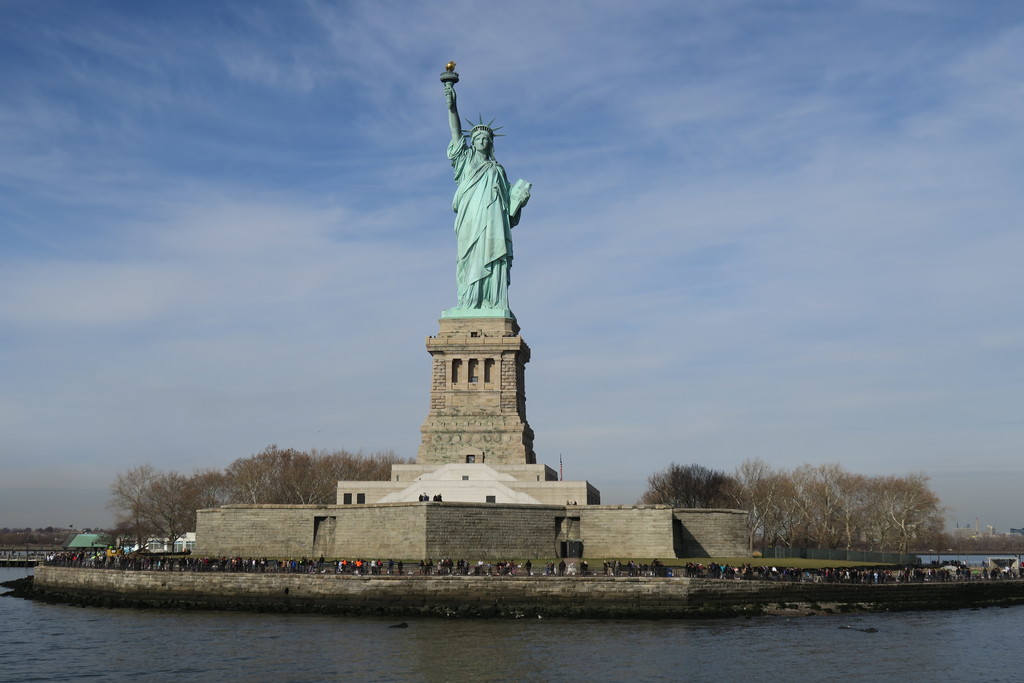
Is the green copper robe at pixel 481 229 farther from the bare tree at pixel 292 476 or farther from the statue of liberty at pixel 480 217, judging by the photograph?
the bare tree at pixel 292 476

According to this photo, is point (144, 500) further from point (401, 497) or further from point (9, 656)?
point (9, 656)

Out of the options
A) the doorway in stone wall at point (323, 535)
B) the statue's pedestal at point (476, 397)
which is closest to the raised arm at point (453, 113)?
the statue's pedestal at point (476, 397)

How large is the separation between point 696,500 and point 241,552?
41.1m

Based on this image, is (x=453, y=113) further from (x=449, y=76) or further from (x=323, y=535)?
(x=323, y=535)

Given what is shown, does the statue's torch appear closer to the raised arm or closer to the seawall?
the raised arm

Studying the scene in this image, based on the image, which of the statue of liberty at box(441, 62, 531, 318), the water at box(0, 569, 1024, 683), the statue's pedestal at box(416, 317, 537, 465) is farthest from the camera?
the statue of liberty at box(441, 62, 531, 318)

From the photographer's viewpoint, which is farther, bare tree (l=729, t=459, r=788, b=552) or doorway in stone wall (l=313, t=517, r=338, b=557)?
bare tree (l=729, t=459, r=788, b=552)

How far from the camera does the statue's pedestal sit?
6047cm

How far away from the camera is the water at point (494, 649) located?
2988 centimetres

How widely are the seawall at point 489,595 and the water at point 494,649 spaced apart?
49.9 inches

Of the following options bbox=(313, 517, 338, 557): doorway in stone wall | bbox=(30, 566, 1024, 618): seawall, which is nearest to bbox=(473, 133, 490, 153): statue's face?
bbox=(313, 517, 338, 557): doorway in stone wall

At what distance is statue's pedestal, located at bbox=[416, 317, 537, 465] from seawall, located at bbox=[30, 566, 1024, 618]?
17982 mm

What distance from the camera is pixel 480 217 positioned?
6531 centimetres

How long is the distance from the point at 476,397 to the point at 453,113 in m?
17.8
